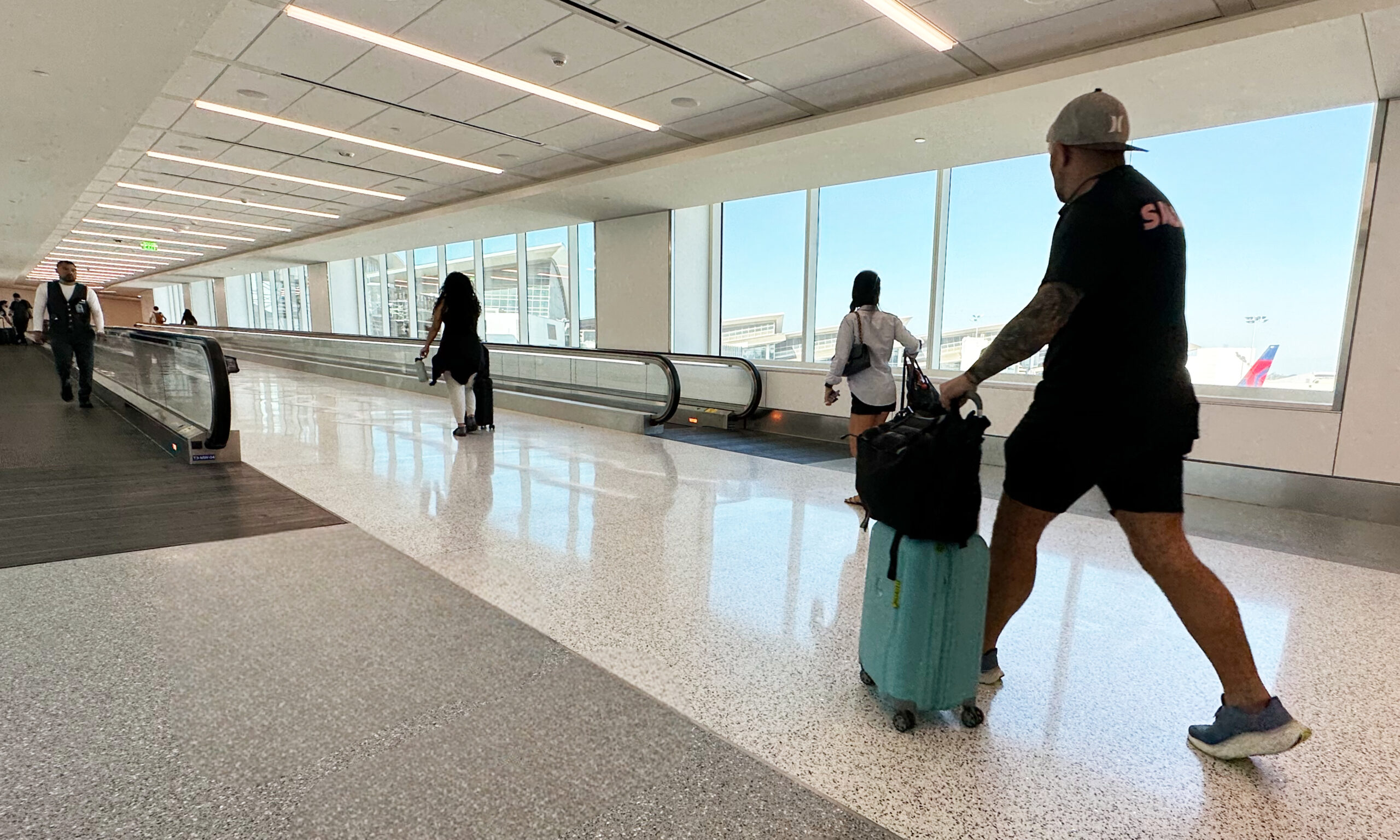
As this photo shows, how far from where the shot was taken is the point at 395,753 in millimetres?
1698

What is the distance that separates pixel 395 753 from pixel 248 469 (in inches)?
162

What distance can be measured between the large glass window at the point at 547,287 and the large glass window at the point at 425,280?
167 inches

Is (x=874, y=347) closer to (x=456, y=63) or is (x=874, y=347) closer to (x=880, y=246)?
(x=456, y=63)

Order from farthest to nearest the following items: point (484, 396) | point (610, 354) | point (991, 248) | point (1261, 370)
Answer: point (610, 354)
point (991, 248)
point (484, 396)
point (1261, 370)

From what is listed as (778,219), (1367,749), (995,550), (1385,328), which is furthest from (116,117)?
(1385,328)

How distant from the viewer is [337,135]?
7.23 m

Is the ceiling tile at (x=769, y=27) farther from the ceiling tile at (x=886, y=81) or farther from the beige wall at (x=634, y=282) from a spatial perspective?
the beige wall at (x=634, y=282)

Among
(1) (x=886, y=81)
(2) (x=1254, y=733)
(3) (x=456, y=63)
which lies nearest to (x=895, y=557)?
(2) (x=1254, y=733)

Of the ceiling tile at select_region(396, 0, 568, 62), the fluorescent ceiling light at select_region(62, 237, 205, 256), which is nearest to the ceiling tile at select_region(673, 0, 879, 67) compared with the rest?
the ceiling tile at select_region(396, 0, 568, 62)

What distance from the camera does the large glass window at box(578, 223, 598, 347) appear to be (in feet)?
39.7

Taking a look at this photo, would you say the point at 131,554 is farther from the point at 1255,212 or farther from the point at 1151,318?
the point at 1255,212

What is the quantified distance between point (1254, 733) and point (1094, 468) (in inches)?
30.4

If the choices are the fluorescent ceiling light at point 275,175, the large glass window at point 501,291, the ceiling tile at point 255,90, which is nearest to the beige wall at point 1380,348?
the ceiling tile at point 255,90

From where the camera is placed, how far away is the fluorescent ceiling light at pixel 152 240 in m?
14.7
